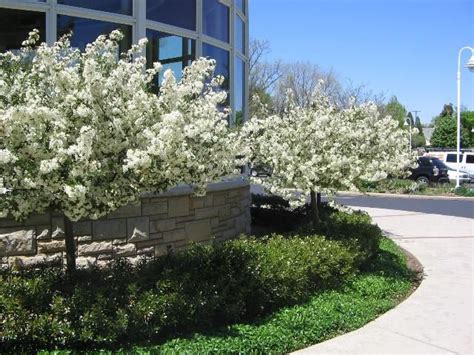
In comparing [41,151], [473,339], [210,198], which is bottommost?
[473,339]

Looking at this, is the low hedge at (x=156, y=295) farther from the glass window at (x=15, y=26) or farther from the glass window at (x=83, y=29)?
the glass window at (x=83, y=29)

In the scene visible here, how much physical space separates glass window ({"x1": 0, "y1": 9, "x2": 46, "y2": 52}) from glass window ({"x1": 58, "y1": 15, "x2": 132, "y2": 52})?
250 millimetres

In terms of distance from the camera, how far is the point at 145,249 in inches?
258

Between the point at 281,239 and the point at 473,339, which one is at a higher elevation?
the point at 281,239

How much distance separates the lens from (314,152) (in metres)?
7.51

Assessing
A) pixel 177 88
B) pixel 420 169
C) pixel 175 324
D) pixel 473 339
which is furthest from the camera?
pixel 420 169

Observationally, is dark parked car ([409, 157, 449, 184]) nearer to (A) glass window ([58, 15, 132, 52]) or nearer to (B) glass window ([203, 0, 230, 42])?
(B) glass window ([203, 0, 230, 42])

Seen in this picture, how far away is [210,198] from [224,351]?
10.8ft

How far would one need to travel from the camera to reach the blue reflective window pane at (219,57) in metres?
8.26

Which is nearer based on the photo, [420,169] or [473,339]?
[473,339]

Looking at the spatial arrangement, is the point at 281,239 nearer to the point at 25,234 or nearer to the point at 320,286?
the point at 320,286

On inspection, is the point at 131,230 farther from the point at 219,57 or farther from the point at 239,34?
the point at 239,34

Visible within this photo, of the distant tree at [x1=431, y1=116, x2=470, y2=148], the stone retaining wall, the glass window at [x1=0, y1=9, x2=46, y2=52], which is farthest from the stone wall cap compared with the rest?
the distant tree at [x1=431, y1=116, x2=470, y2=148]

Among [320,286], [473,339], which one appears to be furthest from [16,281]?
[473,339]
